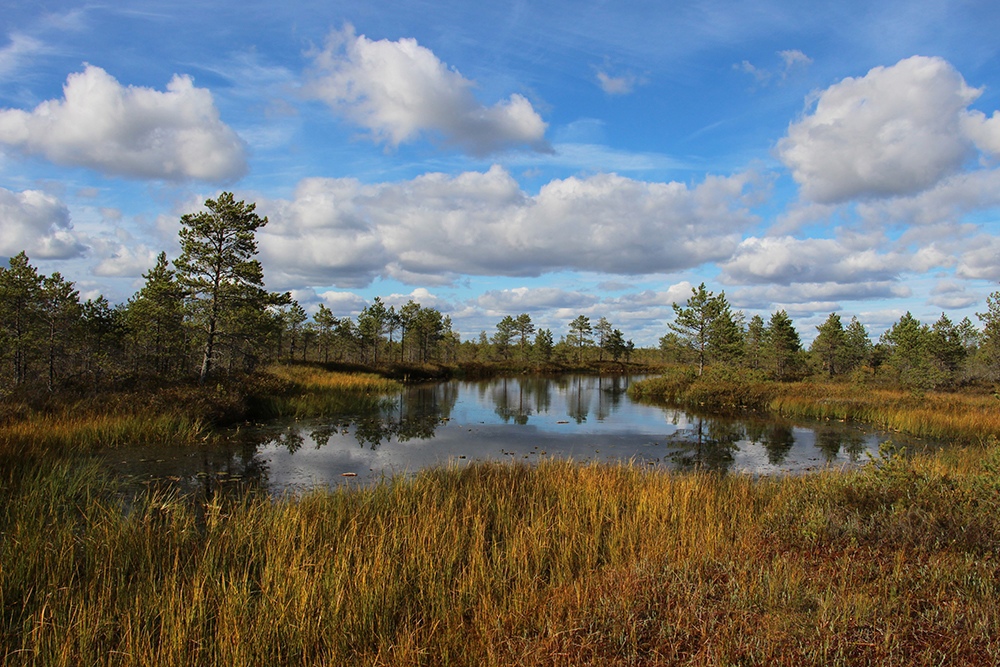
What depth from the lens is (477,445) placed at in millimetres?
16922

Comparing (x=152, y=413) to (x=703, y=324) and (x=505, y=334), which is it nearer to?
(x=703, y=324)

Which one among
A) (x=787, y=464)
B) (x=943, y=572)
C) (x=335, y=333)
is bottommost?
(x=787, y=464)

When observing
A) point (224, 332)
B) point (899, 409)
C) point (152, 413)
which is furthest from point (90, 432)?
point (899, 409)

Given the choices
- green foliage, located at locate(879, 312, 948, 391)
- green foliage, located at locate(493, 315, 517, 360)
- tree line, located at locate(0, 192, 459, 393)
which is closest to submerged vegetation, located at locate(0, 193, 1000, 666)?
tree line, located at locate(0, 192, 459, 393)

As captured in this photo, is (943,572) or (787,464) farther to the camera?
(787,464)

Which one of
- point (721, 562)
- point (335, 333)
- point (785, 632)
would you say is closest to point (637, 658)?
point (785, 632)

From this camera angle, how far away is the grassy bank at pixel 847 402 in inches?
781

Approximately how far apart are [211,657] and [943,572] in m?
6.46

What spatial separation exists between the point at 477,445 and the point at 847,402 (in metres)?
21.2

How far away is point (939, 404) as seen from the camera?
24125 millimetres

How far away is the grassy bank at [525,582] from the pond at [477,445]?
206 cm

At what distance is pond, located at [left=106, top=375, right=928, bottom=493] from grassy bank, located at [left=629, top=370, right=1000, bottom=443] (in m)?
1.84

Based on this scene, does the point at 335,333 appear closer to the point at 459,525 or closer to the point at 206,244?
the point at 206,244

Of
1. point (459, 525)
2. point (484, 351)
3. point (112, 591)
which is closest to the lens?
point (112, 591)
